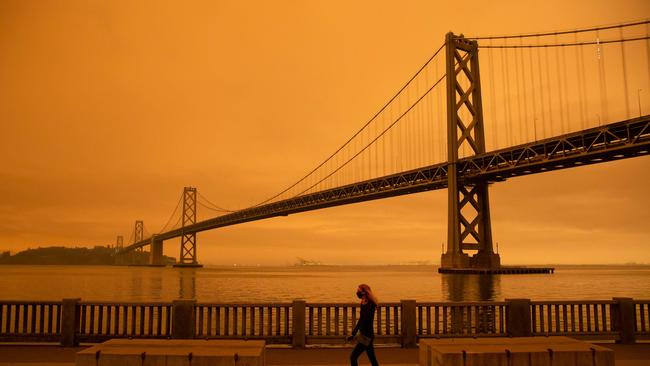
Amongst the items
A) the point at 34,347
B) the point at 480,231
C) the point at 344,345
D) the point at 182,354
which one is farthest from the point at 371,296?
the point at 480,231

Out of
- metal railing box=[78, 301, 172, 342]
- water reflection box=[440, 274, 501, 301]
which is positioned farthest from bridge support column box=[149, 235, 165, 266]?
metal railing box=[78, 301, 172, 342]

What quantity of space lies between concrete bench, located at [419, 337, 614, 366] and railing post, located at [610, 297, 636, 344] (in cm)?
442

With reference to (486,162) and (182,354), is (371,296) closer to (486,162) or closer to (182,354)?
(182,354)

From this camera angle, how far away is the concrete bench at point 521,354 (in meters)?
7.83

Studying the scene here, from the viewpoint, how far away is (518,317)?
38.8 feet

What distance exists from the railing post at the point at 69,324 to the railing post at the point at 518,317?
8416mm

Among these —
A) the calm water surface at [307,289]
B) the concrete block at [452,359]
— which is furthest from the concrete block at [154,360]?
the calm water surface at [307,289]

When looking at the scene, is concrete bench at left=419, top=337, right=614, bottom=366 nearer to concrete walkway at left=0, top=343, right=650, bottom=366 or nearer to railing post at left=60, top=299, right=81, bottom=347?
concrete walkway at left=0, top=343, right=650, bottom=366

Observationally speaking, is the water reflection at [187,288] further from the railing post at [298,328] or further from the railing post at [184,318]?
the railing post at [298,328]

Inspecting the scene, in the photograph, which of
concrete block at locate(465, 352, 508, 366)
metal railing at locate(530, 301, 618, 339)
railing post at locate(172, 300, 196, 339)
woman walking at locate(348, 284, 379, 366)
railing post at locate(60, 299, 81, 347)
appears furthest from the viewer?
metal railing at locate(530, 301, 618, 339)

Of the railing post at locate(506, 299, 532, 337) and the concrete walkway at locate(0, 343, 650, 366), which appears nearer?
the concrete walkway at locate(0, 343, 650, 366)

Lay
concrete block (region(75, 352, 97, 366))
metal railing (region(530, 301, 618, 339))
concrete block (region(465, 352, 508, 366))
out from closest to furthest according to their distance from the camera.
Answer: concrete block (region(75, 352, 97, 366))
concrete block (region(465, 352, 508, 366))
metal railing (region(530, 301, 618, 339))

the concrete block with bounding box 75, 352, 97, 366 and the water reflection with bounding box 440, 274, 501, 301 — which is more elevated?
the concrete block with bounding box 75, 352, 97, 366

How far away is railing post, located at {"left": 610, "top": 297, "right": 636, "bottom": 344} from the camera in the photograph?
39.4 feet
